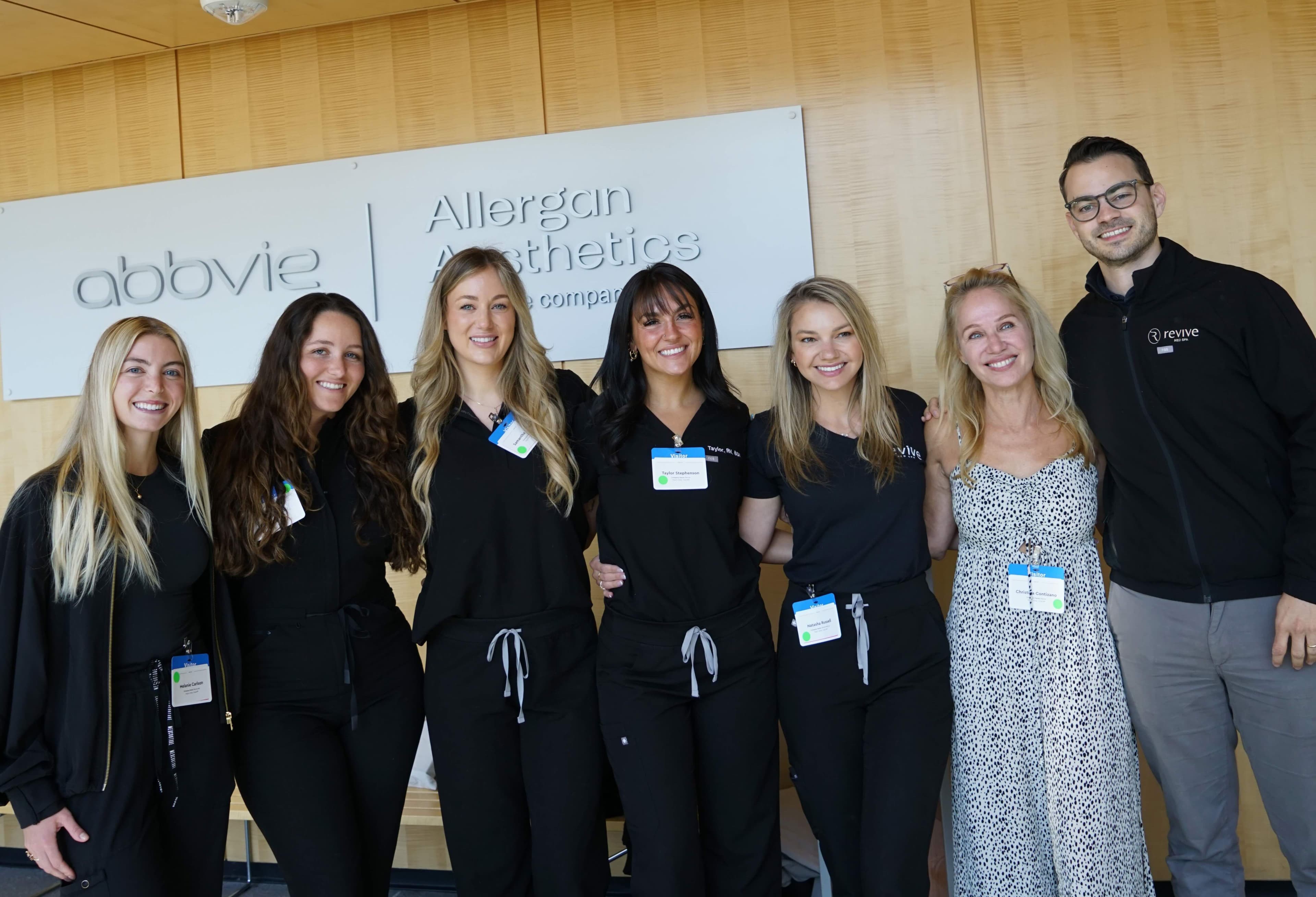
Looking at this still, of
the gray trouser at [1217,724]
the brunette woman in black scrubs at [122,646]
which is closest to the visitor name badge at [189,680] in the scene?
the brunette woman in black scrubs at [122,646]

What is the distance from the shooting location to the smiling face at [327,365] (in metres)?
2.49


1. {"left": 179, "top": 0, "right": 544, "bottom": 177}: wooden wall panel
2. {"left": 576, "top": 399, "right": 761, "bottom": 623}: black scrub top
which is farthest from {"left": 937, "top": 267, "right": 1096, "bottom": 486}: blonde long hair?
{"left": 179, "top": 0, "right": 544, "bottom": 177}: wooden wall panel

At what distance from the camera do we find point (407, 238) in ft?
→ 12.2

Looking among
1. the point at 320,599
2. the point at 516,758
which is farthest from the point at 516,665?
the point at 320,599

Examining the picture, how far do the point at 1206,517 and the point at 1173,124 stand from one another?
1.67 metres

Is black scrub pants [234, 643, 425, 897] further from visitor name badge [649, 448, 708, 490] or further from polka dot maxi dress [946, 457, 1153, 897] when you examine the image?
polka dot maxi dress [946, 457, 1153, 897]

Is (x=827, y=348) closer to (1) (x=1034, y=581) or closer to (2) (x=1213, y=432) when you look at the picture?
(1) (x=1034, y=581)

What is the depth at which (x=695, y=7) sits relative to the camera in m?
3.49

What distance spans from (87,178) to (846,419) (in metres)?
3.50

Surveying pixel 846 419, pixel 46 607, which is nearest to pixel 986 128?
pixel 846 419

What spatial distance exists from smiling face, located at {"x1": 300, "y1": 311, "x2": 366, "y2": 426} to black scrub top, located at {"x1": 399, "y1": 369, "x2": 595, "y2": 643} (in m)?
0.30

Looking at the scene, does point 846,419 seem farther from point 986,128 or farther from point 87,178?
point 87,178

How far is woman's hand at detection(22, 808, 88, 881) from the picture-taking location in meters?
1.96

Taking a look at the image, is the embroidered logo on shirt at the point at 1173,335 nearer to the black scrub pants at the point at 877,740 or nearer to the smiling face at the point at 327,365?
the black scrub pants at the point at 877,740
